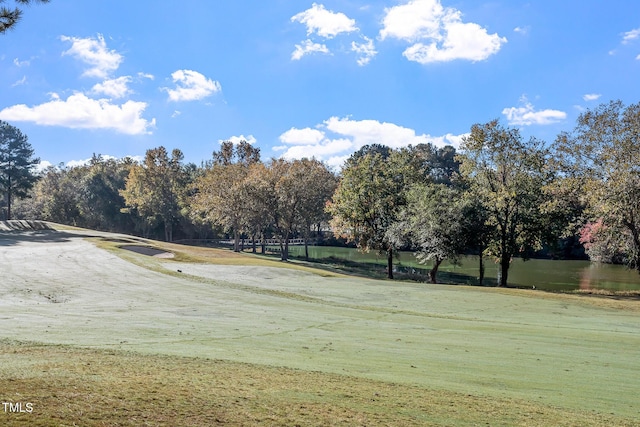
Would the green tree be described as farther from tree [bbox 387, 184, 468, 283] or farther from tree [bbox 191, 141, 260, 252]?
tree [bbox 387, 184, 468, 283]

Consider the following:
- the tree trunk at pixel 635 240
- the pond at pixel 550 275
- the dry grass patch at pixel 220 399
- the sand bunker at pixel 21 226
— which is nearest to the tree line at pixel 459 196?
the tree trunk at pixel 635 240

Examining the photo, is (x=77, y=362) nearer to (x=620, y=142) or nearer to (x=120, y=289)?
(x=120, y=289)

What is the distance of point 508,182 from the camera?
41.1 m

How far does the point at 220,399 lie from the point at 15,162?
298ft

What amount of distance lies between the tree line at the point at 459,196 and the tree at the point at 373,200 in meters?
0.12

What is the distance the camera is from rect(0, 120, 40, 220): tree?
7938cm

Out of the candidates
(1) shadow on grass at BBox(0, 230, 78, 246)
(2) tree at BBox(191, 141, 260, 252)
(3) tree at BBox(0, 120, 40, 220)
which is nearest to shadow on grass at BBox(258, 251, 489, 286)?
(2) tree at BBox(191, 141, 260, 252)

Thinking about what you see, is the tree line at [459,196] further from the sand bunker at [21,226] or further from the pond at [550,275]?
the sand bunker at [21,226]

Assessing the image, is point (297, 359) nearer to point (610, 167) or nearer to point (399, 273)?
point (610, 167)

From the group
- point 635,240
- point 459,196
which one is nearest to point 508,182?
point 459,196

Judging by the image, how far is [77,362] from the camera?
8.57m

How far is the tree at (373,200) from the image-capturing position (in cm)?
5006

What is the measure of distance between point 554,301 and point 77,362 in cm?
2707

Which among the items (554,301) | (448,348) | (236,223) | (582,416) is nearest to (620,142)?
(554,301)
